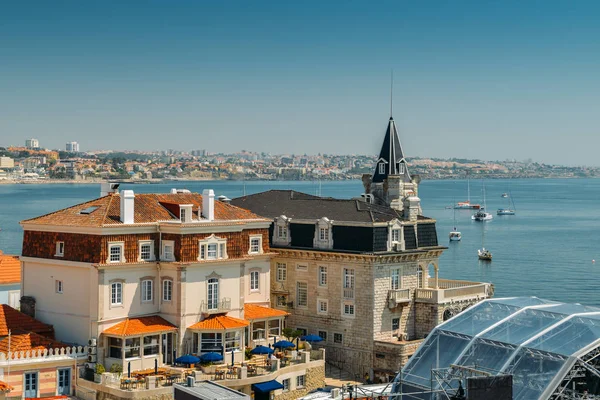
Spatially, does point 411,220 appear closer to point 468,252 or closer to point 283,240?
point 283,240

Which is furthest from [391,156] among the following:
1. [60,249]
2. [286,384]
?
[60,249]

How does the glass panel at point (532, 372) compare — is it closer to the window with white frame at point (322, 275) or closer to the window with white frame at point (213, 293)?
the window with white frame at point (213, 293)

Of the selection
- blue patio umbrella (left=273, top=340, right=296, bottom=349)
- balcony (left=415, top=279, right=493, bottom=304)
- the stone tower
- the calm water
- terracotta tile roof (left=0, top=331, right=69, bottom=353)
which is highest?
the stone tower

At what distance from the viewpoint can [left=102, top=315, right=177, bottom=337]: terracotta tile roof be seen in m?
44.8

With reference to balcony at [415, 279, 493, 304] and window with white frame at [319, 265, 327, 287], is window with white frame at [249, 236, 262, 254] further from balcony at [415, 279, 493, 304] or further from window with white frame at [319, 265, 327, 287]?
balcony at [415, 279, 493, 304]

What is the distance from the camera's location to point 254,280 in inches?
2088

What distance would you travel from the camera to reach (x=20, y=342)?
43656 millimetres

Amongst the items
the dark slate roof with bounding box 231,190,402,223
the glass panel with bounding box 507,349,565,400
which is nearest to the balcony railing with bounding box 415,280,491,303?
the dark slate roof with bounding box 231,190,402,223

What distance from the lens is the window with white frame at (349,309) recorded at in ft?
172

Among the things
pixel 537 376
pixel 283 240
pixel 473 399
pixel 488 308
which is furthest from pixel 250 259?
pixel 473 399

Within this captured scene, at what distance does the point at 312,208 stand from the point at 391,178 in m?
6.75

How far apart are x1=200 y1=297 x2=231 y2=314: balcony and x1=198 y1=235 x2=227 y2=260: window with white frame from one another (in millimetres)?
2195

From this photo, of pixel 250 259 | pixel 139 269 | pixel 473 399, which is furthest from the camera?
pixel 250 259

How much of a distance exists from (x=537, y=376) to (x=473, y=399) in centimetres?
621
